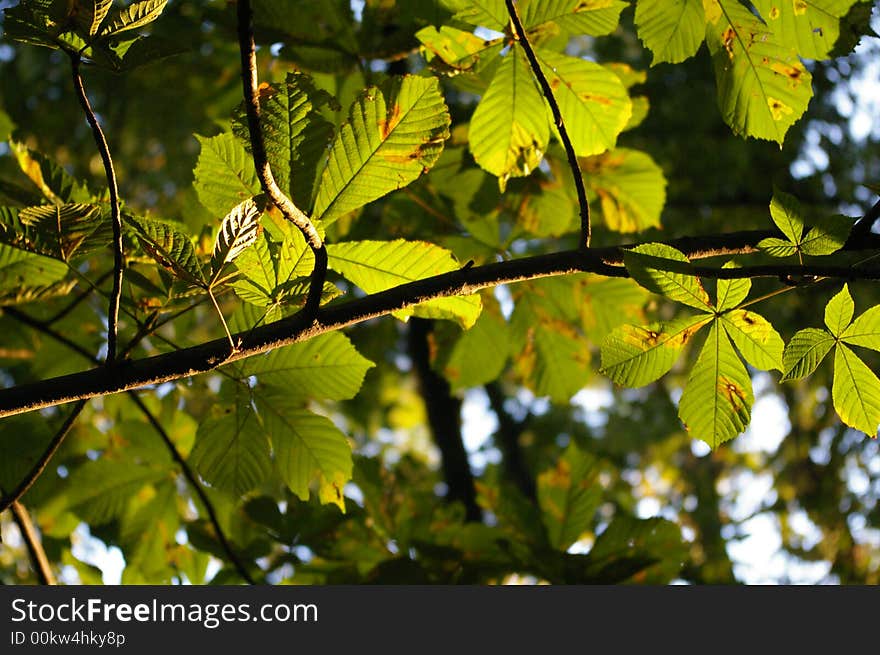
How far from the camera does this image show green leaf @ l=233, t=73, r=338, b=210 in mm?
708

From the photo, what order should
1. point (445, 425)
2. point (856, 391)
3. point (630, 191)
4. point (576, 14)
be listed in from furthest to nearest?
point (445, 425) → point (630, 191) → point (576, 14) → point (856, 391)

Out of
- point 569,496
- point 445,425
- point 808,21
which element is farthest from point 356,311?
point 445,425

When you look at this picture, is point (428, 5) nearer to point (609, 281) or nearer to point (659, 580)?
point (609, 281)

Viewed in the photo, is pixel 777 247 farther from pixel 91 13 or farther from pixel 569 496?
pixel 569 496

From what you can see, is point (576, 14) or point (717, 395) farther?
point (576, 14)

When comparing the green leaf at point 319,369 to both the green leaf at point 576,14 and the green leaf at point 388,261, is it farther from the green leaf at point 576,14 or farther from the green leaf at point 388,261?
the green leaf at point 576,14

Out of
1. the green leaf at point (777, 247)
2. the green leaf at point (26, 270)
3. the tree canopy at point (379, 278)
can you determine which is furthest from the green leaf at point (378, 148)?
the green leaf at point (26, 270)

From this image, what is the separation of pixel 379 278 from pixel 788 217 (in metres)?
0.42

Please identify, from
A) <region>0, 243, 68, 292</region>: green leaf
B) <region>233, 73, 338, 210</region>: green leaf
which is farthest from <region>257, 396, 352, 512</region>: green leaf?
<region>233, 73, 338, 210</region>: green leaf

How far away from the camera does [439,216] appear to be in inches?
55.5

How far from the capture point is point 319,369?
3.45 ft

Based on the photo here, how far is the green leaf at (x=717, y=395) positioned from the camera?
81cm

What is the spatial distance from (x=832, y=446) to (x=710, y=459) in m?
2.92

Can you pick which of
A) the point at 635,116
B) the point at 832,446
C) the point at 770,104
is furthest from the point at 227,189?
the point at 832,446
